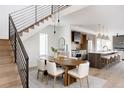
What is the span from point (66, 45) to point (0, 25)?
419cm

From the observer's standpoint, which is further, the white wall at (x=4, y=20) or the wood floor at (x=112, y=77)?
the white wall at (x=4, y=20)

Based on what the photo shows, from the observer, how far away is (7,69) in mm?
2740

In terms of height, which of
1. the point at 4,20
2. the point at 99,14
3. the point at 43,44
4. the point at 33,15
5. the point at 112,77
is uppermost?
the point at 33,15

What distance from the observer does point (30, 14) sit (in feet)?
18.4

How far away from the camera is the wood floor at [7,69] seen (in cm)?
234

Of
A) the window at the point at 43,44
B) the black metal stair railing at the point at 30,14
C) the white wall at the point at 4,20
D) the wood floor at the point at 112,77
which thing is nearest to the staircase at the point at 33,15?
the black metal stair railing at the point at 30,14

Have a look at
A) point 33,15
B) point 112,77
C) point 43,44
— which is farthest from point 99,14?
point 43,44

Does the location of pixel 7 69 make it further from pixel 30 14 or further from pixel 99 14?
pixel 99 14

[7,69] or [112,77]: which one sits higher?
[7,69]

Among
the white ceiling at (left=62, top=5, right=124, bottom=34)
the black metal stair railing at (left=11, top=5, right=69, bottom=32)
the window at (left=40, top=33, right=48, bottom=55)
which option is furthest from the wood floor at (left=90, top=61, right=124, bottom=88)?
the black metal stair railing at (left=11, top=5, right=69, bottom=32)

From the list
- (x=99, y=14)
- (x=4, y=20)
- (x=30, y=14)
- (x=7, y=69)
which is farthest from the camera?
(x=30, y=14)

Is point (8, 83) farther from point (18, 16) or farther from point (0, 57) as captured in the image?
point (18, 16)

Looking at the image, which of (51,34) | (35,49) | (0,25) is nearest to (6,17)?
(0,25)

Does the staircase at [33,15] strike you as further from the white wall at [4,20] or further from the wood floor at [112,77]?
the wood floor at [112,77]
